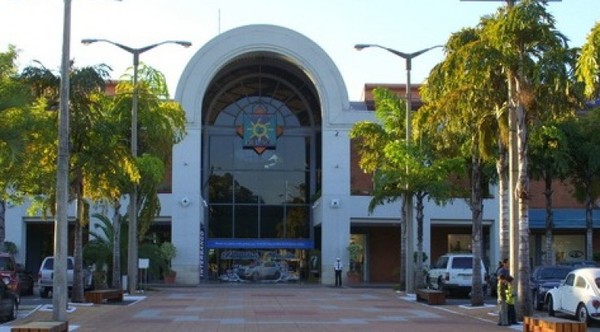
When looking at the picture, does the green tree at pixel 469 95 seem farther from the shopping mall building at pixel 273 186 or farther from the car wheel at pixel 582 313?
the shopping mall building at pixel 273 186

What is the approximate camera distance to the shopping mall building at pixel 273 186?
5334 cm

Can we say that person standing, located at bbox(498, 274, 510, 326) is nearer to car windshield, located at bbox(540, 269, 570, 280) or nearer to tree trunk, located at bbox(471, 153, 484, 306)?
tree trunk, located at bbox(471, 153, 484, 306)

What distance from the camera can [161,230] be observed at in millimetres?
57000

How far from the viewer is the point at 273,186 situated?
191 ft

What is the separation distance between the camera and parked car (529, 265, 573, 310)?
28.6 m

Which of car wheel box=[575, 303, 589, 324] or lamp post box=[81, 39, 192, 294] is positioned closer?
car wheel box=[575, 303, 589, 324]

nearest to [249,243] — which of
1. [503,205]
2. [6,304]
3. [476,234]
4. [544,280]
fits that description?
[476,234]

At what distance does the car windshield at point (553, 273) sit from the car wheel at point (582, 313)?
23.2 feet

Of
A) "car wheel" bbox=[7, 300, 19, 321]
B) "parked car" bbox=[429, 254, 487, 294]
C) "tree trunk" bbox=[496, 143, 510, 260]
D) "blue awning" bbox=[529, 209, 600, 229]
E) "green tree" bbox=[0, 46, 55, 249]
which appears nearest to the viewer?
"car wheel" bbox=[7, 300, 19, 321]

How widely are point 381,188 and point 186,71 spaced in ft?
65.0

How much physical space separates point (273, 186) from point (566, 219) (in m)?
19.0

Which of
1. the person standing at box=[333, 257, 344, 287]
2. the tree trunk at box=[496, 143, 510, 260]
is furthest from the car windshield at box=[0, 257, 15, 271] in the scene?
the person standing at box=[333, 257, 344, 287]

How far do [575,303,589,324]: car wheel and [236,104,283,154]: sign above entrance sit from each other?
1436 inches

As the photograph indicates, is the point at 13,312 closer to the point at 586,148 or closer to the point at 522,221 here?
the point at 522,221
